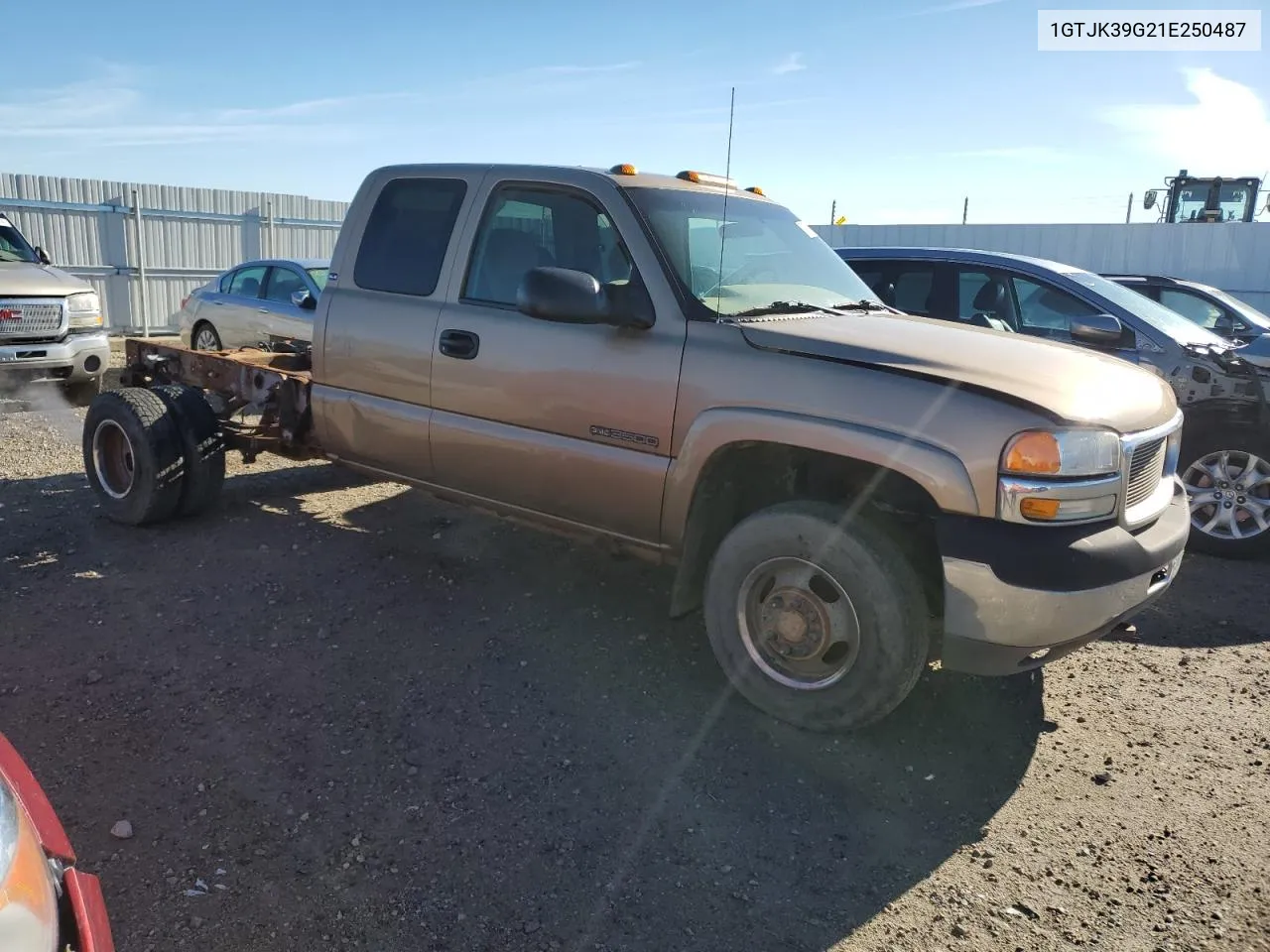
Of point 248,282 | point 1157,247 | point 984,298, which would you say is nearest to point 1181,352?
point 984,298

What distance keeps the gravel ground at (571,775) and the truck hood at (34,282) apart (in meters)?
5.24

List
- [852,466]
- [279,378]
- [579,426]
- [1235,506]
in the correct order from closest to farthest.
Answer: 1. [852,466]
2. [579,426]
3. [279,378]
4. [1235,506]

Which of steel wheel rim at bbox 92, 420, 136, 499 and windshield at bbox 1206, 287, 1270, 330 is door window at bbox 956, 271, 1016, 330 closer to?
windshield at bbox 1206, 287, 1270, 330

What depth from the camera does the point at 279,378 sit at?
5.48 m

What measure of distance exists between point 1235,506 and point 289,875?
5.92 metres

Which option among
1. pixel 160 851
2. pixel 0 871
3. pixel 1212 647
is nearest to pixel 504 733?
pixel 160 851

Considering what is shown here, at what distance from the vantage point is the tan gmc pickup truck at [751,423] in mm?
3199

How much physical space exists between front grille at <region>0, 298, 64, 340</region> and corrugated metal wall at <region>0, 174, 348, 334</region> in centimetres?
821

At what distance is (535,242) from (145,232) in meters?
16.0

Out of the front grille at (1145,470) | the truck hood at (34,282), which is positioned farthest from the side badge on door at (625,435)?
the truck hood at (34,282)

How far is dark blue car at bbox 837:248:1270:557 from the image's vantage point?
596 centimetres

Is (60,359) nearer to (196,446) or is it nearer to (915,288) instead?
(196,446)

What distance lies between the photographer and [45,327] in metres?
9.59

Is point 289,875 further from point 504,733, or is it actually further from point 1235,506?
point 1235,506
